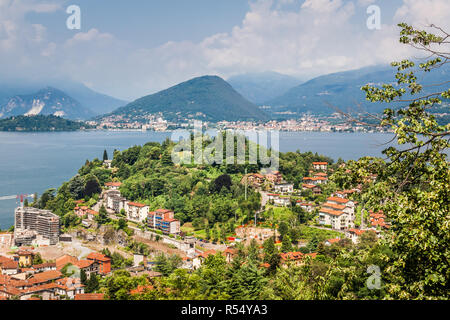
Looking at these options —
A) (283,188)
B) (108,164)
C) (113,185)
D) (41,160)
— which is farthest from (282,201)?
(41,160)

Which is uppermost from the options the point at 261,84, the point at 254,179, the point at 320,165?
the point at 261,84

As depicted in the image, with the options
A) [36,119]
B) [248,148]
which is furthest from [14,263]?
[36,119]

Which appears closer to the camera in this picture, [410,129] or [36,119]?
[410,129]

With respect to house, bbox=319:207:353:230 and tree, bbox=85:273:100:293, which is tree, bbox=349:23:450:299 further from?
house, bbox=319:207:353:230

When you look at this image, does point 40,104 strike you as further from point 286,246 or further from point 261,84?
point 261,84

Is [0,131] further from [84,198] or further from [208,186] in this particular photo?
[208,186]
